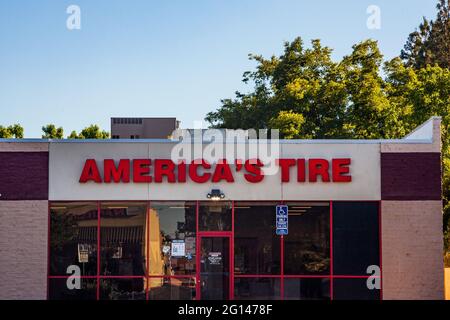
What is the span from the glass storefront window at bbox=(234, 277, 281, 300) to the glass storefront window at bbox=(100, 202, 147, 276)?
3043 millimetres

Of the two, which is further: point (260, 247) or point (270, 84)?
point (270, 84)

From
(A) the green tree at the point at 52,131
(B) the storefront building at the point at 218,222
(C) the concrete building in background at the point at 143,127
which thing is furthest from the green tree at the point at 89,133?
(B) the storefront building at the point at 218,222

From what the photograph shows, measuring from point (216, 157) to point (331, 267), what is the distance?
5014 mm

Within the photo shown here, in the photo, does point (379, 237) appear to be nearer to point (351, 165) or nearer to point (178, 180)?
point (351, 165)

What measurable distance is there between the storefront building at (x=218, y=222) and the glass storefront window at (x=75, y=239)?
0.03 meters

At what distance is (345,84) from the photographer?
1965 inches

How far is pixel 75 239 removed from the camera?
88.8 feet

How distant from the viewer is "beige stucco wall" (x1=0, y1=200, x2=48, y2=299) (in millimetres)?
26797

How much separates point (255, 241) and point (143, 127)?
30478mm

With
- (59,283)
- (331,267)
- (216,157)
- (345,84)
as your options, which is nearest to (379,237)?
(331,267)

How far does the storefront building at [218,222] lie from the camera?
26.9 meters

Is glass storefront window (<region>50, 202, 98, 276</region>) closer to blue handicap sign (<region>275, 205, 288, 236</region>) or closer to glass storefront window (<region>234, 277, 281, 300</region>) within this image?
glass storefront window (<region>234, 277, 281, 300</region>)

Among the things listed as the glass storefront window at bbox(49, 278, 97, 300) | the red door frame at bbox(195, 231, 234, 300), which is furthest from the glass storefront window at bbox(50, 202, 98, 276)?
the red door frame at bbox(195, 231, 234, 300)
